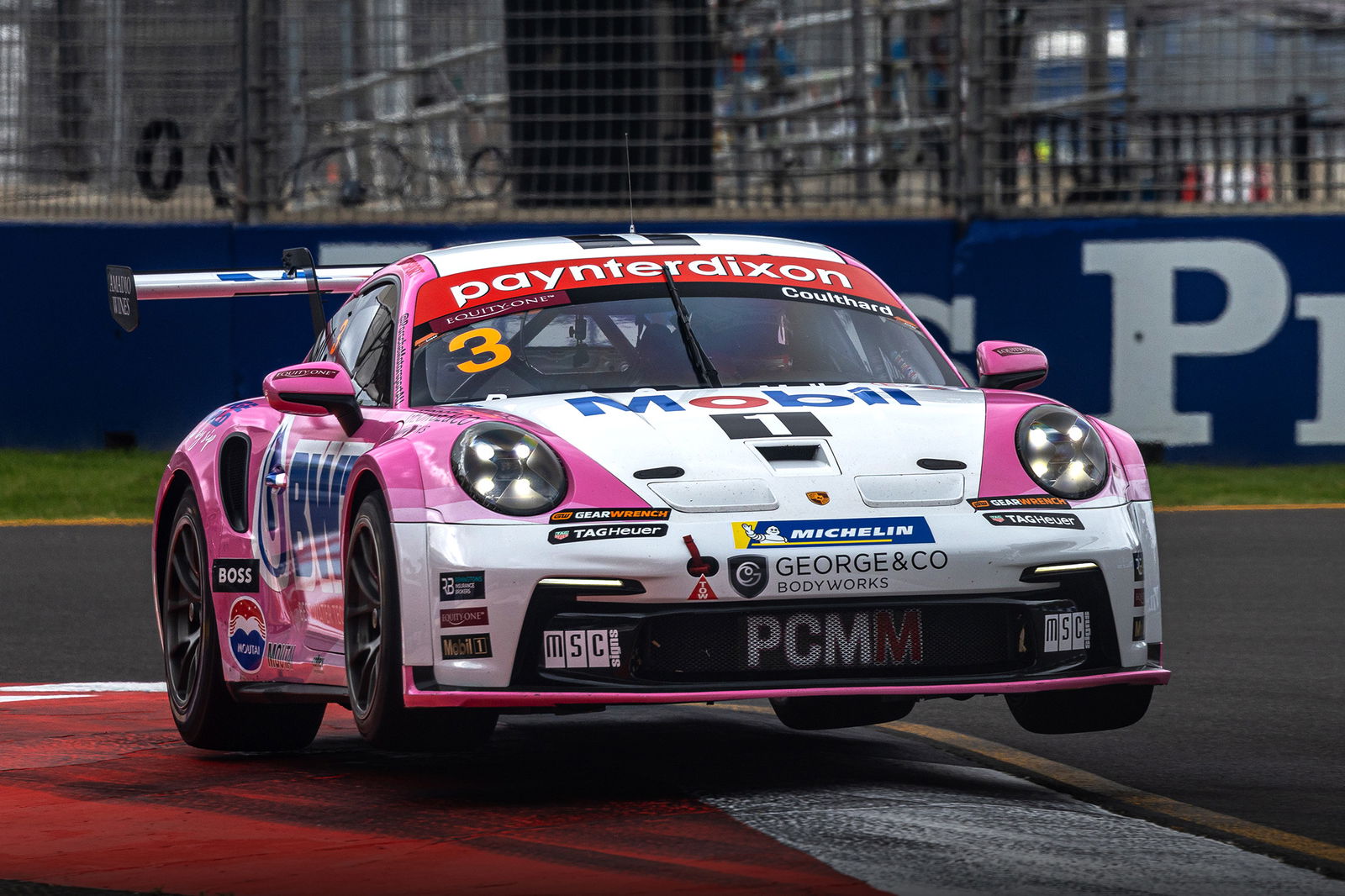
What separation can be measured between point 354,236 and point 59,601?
188 inches

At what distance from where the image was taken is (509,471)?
5.31 m

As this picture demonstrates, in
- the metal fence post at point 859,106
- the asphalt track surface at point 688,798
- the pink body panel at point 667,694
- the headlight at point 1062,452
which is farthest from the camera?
the metal fence post at point 859,106

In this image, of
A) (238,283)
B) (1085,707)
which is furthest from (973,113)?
(1085,707)

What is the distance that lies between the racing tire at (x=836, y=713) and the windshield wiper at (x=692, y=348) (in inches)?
37.3

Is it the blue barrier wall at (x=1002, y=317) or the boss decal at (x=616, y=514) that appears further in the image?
the blue barrier wall at (x=1002, y=317)

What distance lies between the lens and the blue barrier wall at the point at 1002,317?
44.0 ft

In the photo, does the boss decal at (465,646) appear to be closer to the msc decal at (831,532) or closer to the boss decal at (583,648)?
the boss decal at (583,648)

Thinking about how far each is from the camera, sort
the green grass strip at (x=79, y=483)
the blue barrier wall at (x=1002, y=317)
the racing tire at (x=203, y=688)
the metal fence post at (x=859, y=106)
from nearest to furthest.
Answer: the racing tire at (x=203, y=688) → the green grass strip at (x=79, y=483) → the blue barrier wall at (x=1002, y=317) → the metal fence post at (x=859, y=106)

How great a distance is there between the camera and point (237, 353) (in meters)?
14.1

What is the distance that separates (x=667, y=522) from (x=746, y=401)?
Result: 0.64 metres

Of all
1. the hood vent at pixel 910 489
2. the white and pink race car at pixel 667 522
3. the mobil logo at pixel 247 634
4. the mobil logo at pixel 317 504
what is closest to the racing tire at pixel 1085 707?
the white and pink race car at pixel 667 522

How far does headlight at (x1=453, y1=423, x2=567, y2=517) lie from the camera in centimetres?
525

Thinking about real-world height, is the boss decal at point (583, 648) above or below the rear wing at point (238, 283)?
below

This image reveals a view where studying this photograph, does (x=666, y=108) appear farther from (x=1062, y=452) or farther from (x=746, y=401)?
(x=1062, y=452)
